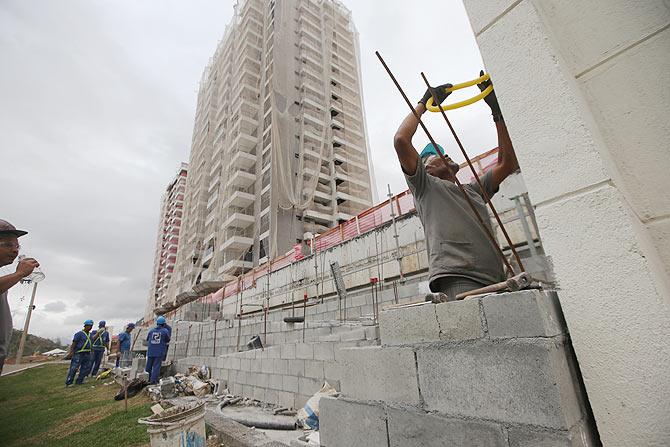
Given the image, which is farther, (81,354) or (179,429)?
(81,354)

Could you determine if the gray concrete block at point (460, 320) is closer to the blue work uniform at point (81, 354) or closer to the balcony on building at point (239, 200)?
the blue work uniform at point (81, 354)

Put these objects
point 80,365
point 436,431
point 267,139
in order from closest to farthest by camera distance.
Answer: point 436,431
point 80,365
point 267,139

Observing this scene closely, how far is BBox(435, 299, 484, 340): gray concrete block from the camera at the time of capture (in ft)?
3.94

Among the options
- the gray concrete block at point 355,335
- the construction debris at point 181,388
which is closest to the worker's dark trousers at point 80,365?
the construction debris at point 181,388

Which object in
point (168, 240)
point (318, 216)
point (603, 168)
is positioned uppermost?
point (168, 240)

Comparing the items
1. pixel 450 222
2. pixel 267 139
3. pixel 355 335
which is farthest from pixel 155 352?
pixel 267 139

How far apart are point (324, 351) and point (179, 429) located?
2085mm

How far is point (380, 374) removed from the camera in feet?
4.83

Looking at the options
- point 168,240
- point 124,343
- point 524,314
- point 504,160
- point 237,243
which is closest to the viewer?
point 524,314

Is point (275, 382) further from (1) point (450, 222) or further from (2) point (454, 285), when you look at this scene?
(1) point (450, 222)

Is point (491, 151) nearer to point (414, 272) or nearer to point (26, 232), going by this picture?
point (414, 272)

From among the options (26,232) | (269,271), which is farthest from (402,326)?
(269,271)

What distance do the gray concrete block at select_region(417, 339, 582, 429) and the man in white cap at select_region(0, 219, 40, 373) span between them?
358 centimetres

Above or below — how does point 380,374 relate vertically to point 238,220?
below
